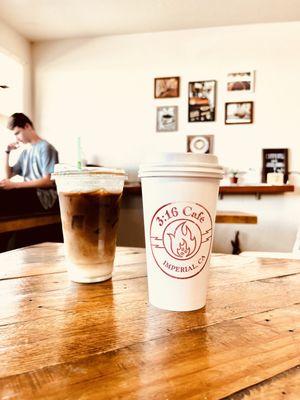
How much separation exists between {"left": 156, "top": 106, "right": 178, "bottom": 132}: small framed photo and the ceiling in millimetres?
909

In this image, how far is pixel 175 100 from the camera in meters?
3.83

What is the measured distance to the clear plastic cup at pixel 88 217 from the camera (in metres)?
0.62

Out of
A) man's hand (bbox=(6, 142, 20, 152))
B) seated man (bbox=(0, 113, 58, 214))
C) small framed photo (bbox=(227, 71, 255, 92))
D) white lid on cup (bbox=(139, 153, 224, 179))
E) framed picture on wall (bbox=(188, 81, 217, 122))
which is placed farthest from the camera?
framed picture on wall (bbox=(188, 81, 217, 122))

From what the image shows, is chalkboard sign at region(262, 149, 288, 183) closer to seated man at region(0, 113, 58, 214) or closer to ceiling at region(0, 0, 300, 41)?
ceiling at region(0, 0, 300, 41)

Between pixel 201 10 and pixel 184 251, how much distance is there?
11.6 feet

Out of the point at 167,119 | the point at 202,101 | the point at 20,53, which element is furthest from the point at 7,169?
the point at 202,101

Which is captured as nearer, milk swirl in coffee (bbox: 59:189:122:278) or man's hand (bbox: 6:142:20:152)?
milk swirl in coffee (bbox: 59:189:122:278)

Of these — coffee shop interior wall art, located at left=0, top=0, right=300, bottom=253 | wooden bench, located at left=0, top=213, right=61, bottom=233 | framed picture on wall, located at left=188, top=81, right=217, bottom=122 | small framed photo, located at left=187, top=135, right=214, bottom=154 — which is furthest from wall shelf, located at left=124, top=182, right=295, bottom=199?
wooden bench, located at left=0, top=213, right=61, bottom=233

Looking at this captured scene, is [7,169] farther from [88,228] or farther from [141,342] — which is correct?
[141,342]

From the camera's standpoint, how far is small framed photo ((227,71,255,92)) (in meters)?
3.63

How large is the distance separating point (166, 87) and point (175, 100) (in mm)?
187

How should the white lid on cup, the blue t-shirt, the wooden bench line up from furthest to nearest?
1. the blue t-shirt
2. the wooden bench
3. the white lid on cup

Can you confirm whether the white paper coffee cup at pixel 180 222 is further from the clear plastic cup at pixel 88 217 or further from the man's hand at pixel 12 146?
the man's hand at pixel 12 146

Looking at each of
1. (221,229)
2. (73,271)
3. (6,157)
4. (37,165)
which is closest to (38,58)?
(6,157)
